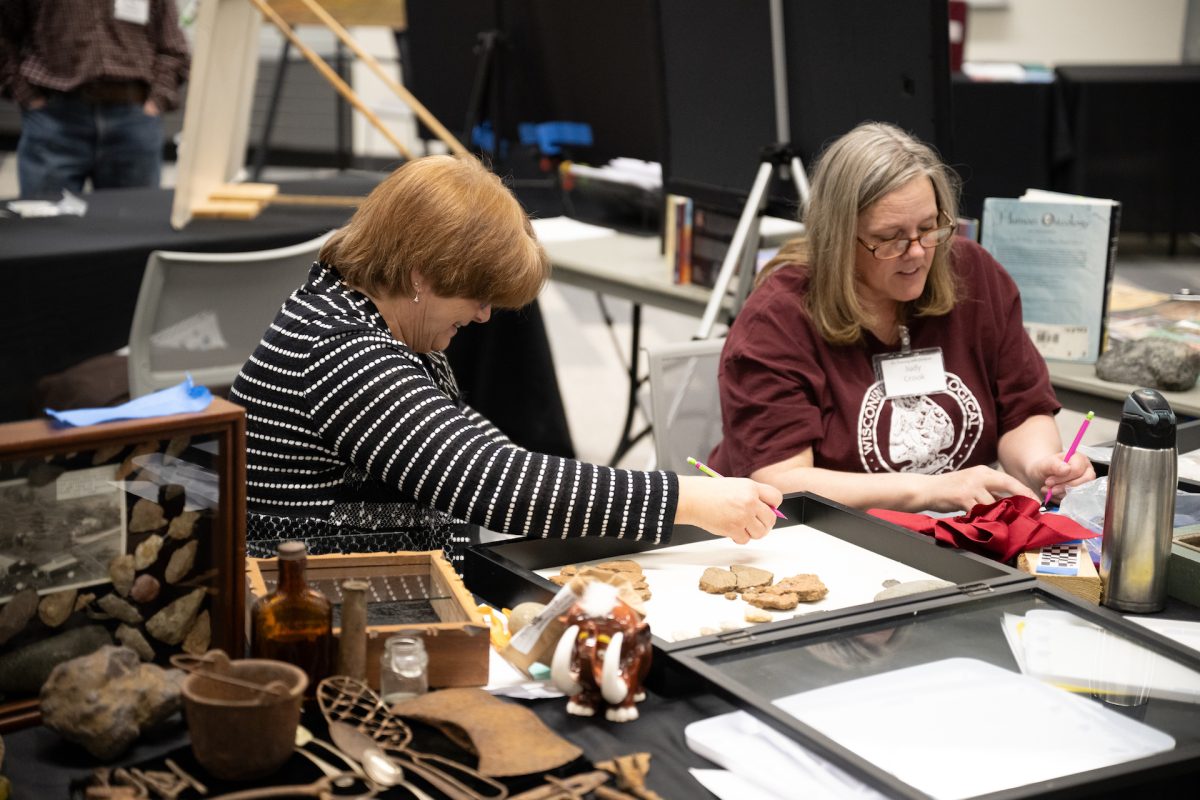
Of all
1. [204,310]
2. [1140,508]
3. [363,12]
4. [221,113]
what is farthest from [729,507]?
[363,12]

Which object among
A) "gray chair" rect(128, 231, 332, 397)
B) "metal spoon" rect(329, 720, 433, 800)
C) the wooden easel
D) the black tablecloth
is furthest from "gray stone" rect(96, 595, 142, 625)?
the wooden easel

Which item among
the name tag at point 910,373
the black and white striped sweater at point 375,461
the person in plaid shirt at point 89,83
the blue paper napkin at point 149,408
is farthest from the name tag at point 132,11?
the blue paper napkin at point 149,408

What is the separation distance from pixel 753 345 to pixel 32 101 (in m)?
3.29

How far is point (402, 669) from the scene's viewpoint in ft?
4.08

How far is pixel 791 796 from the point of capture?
113cm

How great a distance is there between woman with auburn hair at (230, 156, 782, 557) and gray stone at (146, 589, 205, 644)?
282mm

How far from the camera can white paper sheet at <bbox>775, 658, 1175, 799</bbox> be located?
1.14 metres

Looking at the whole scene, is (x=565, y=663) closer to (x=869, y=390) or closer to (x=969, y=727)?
(x=969, y=727)

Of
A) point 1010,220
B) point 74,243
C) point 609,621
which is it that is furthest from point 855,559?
point 74,243

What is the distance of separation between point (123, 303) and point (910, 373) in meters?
2.12

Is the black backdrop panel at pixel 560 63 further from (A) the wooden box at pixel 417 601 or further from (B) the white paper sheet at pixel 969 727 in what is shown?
(B) the white paper sheet at pixel 969 727

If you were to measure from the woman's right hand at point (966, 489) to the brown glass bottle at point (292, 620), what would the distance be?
116 cm

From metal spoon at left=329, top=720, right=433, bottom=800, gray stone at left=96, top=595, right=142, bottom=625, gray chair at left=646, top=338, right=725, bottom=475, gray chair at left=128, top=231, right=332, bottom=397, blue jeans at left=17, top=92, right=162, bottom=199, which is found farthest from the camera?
blue jeans at left=17, top=92, right=162, bottom=199

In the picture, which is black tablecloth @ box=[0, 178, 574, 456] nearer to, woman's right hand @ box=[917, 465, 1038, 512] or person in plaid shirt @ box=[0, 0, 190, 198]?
person in plaid shirt @ box=[0, 0, 190, 198]
